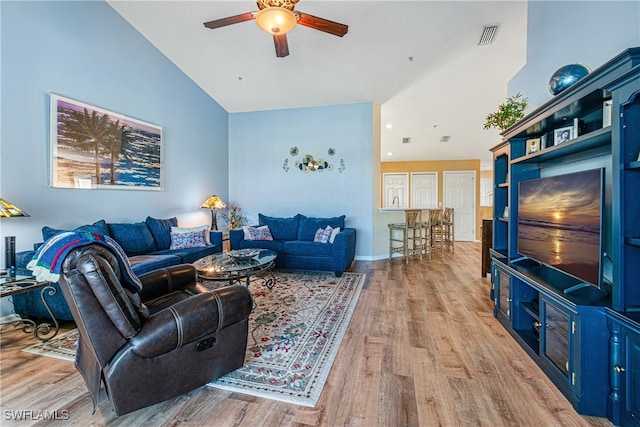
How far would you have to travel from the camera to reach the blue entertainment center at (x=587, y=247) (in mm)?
1361

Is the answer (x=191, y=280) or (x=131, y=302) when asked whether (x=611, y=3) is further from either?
(x=191, y=280)

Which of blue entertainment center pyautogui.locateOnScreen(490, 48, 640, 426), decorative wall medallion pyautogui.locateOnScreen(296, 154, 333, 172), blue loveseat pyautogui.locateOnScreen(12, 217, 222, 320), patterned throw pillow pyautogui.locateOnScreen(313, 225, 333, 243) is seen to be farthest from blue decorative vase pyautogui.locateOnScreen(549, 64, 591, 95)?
blue loveseat pyautogui.locateOnScreen(12, 217, 222, 320)

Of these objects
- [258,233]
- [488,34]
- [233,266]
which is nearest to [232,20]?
[233,266]

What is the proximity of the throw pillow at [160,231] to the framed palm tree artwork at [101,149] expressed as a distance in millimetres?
562

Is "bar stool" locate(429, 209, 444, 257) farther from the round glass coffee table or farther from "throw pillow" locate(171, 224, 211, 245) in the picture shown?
"throw pillow" locate(171, 224, 211, 245)

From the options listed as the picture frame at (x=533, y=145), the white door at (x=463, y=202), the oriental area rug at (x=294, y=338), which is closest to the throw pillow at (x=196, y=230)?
the oriental area rug at (x=294, y=338)

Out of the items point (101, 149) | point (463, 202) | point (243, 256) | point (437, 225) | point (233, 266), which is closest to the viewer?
point (233, 266)

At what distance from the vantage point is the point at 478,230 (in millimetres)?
8023

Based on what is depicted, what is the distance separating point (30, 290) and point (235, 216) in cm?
397

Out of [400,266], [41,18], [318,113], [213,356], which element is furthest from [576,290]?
[41,18]

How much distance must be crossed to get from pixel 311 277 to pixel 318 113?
3.35 meters

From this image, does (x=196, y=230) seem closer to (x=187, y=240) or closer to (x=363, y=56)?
(x=187, y=240)

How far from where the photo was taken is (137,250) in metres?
3.67

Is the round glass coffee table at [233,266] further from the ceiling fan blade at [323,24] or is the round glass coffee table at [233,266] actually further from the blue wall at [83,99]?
the ceiling fan blade at [323,24]
